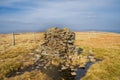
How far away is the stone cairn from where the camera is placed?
48.8m

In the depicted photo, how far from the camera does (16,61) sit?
154ft

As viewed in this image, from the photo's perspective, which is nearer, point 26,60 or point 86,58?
point 26,60

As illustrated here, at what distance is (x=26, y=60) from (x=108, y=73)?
57.0 ft

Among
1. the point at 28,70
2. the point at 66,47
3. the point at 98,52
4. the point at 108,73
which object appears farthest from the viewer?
the point at 98,52

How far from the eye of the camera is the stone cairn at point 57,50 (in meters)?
48.8

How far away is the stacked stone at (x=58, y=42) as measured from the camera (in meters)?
52.2

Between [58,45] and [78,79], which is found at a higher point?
[58,45]

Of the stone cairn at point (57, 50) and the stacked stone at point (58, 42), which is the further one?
the stacked stone at point (58, 42)

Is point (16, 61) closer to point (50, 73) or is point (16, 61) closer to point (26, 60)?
point (26, 60)

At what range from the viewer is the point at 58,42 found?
53.5 metres


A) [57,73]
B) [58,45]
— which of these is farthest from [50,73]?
[58,45]

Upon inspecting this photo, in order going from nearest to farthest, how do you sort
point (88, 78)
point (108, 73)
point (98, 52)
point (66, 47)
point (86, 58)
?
point (88, 78)
point (108, 73)
point (66, 47)
point (86, 58)
point (98, 52)

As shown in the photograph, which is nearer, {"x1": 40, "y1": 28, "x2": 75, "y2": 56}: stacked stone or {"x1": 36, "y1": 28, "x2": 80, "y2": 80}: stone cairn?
{"x1": 36, "y1": 28, "x2": 80, "y2": 80}: stone cairn

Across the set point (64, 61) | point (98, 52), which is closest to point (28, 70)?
point (64, 61)
